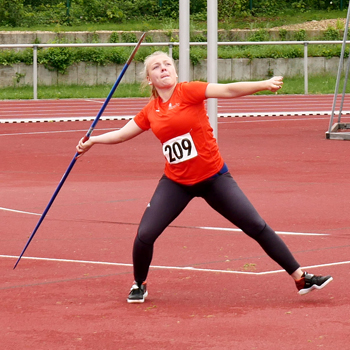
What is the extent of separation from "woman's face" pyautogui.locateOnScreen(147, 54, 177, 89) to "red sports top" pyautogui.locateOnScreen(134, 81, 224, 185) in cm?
9

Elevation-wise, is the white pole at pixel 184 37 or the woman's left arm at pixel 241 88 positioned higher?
the woman's left arm at pixel 241 88

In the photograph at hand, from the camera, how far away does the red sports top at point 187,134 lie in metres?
5.75

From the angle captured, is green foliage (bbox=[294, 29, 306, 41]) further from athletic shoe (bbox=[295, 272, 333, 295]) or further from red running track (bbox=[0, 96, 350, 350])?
athletic shoe (bbox=[295, 272, 333, 295])

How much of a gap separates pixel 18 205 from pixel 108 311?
4.39 meters

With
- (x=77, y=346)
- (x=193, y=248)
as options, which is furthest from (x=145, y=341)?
(x=193, y=248)

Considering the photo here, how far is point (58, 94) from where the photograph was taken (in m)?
28.4

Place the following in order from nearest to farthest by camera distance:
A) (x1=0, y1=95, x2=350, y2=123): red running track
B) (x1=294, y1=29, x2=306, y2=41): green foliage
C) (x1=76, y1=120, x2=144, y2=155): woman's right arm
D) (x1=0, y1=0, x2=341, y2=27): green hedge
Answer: (x1=76, y1=120, x2=144, y2=155): woman's right arm
(x1=0, y1=95, x2=350, y2=123): red running track
(x1=294, y1=29, x2=306, y2=41): green foliage
(x1=0, y1=0, x2=341, y2=27): green hedge

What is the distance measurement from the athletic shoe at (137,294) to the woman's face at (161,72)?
1340mm

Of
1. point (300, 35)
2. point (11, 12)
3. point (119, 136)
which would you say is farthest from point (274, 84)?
point (11, 12)

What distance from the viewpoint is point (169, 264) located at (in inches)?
276

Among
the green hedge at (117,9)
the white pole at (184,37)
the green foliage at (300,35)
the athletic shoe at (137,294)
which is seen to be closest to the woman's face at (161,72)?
the athletic shoe at (137,294)

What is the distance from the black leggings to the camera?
5820 millimetres

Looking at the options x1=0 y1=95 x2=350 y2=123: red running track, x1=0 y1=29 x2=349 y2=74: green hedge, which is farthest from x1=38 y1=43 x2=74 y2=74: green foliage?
x1=0 y1=95 x2=350 y2=123: red running track

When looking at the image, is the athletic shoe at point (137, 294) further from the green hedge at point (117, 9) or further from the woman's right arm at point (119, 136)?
the green hedge at point (117, 9)
